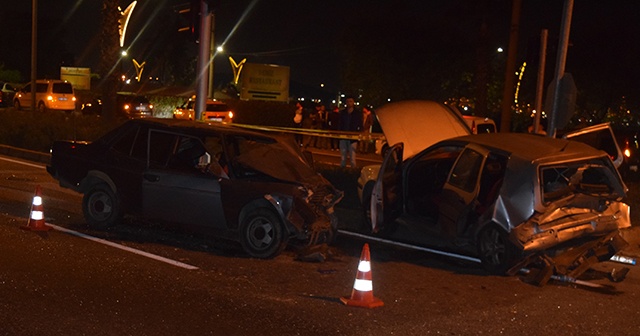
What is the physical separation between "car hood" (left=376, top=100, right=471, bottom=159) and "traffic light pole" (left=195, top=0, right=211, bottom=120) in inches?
173

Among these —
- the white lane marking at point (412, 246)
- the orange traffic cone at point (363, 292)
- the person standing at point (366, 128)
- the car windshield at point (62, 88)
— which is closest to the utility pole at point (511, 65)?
the person standing at point (366, 128)

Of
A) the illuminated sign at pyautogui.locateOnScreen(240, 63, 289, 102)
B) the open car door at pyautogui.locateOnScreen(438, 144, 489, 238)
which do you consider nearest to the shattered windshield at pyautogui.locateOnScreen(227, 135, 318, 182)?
the open car door at pyautogui.locateOnScreen(438, 144, 489, 238)

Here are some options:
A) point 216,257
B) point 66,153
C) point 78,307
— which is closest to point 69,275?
point 78,307

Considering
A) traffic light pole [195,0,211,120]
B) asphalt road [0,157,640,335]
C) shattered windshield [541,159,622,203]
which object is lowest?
asphalt road [0,157,640,335]

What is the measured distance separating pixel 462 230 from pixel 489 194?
54 centimetres

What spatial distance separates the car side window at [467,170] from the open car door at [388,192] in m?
0.95

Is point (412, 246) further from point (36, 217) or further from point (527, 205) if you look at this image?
point (36, 217)

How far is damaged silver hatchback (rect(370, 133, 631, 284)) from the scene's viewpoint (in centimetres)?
970

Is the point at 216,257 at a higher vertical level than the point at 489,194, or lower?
lower

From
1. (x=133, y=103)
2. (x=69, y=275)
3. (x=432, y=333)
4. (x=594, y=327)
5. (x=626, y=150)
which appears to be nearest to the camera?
(x=432, y=333)

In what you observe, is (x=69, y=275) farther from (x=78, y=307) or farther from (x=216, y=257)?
(x=216, y=257)

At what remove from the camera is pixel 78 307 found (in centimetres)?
770

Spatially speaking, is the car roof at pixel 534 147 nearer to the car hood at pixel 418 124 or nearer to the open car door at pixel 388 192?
the open car door at pixel 388 192

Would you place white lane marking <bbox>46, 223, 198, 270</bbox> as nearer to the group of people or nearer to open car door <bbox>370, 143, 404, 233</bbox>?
open car door <bbox>370, 143, 404, 233</bbox>
